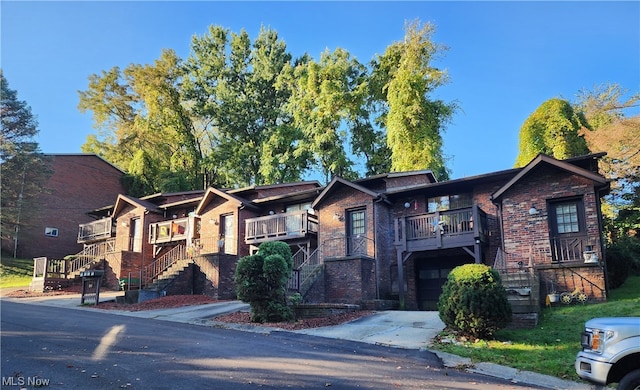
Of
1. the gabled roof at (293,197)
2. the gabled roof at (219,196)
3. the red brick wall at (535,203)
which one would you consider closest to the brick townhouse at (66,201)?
the gabled roof at (219,196)

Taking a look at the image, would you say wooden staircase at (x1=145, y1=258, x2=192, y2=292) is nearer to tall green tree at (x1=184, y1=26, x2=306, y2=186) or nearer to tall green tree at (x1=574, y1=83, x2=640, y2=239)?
tall green tree at (x1=184, y1=26, x2=306, y2=186)

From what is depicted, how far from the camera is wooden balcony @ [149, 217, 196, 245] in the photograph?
27.4 m

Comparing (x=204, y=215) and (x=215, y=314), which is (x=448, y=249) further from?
(x=204, y=215)

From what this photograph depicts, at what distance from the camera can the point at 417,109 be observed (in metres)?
32.0

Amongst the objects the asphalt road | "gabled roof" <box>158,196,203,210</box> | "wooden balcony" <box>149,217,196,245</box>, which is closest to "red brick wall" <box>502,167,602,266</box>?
the asphalt road

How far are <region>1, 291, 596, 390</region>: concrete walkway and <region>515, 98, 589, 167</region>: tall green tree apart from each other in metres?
17.3

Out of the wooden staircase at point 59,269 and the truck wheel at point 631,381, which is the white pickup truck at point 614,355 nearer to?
the truck wheel at point 631,381

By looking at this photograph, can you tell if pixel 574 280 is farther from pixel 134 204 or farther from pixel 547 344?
pixel 134 204

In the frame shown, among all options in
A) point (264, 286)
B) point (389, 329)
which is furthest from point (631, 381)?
point (264, 286)

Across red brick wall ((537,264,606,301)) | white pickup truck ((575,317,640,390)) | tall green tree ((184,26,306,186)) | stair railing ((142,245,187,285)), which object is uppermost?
tall green tree ((184,26,306,186))

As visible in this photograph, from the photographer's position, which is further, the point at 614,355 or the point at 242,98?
the point at 242,98

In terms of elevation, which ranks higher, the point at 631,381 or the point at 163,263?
the point at 163,263

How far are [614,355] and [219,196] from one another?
23462 millimetres

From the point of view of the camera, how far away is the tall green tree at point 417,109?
31438mm
